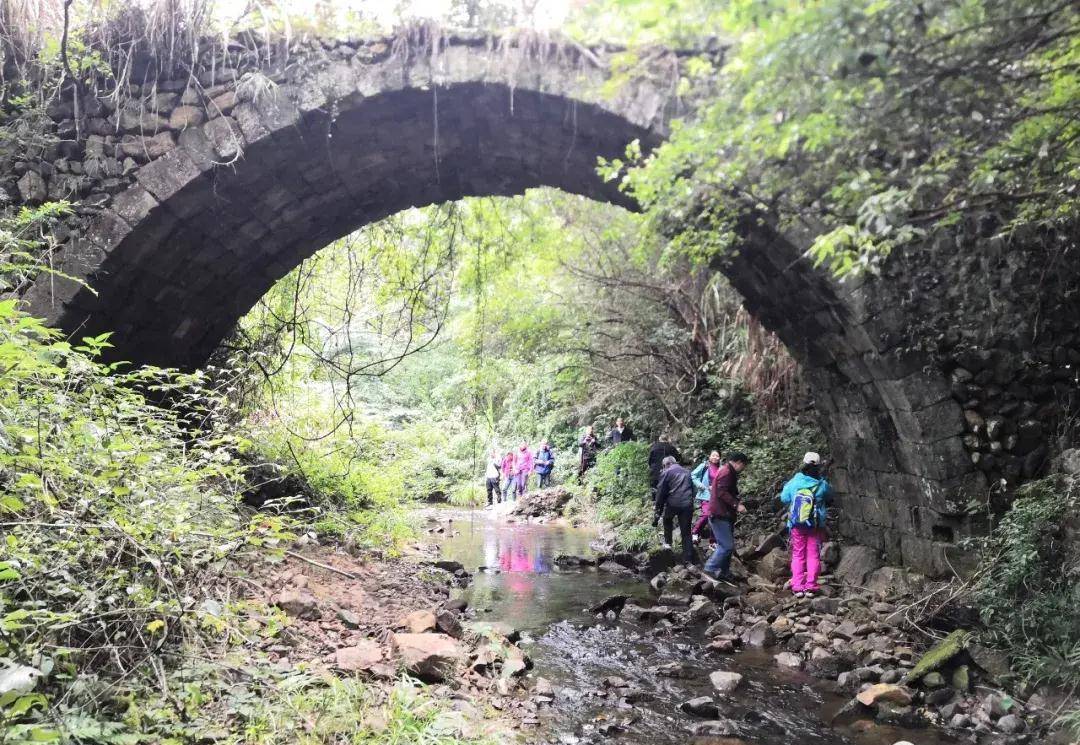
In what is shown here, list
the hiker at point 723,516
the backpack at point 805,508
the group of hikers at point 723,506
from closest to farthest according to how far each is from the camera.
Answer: the backpack at point 805,508, the group of hikers at point 723,506, the hiker at point 723,516

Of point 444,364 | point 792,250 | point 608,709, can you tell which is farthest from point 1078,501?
point 444,364

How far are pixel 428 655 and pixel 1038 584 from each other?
4.23 metres

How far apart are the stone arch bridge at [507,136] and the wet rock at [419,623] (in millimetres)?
3659

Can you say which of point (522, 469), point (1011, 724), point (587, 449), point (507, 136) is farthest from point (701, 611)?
point (522, 469)

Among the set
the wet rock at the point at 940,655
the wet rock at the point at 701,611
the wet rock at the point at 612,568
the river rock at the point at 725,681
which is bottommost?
the river rock at the point at 725,681

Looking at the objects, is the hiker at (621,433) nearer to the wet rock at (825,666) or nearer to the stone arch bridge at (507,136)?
the stone arch bridge at (507,136)

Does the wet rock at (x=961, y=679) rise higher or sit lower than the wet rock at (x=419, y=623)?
lower

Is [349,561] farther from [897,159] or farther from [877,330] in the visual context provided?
[897,159]

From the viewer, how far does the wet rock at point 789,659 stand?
16.4 feet

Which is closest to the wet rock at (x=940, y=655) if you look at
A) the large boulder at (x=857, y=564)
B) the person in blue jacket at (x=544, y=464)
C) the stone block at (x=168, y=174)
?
the large boulder at (x=857, y=564)

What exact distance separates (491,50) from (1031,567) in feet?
18.7

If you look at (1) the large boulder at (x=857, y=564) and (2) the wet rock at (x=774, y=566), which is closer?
(1) the large boulder at (x=857, y=564)

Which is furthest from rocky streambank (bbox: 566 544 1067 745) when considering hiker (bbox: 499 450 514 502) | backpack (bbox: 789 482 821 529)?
hiker (bbox: 499 450 514 502)

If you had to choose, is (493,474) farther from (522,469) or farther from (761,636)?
(761,636)
